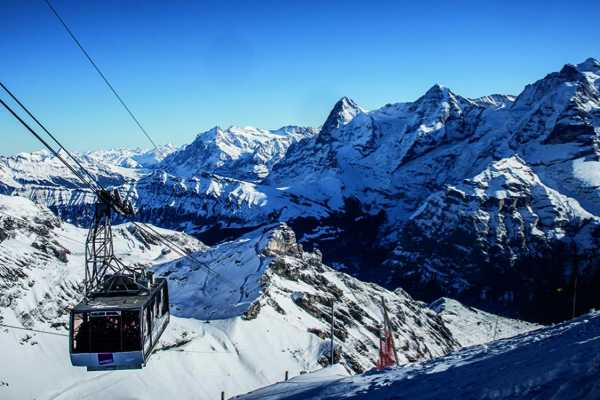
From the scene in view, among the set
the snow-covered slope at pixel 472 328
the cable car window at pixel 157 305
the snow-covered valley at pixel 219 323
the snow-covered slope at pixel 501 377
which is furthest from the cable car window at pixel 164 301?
the snow-covered slope at pixel 472 328

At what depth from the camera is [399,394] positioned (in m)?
23.4

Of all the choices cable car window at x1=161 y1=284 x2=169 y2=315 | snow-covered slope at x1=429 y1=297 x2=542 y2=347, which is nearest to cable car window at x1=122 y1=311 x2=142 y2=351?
cable car window at x1=161 y1=284 x2=169 y2=315

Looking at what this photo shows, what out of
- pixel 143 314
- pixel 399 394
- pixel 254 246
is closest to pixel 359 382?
pixel 399 394

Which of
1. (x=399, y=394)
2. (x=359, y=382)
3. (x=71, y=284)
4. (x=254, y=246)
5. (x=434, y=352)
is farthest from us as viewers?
(x=254, y=246)

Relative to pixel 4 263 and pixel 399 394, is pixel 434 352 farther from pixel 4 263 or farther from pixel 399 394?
pixel 399 394

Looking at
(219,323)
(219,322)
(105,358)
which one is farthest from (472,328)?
(105,358)

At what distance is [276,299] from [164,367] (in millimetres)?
35515

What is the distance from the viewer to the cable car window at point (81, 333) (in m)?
26.7

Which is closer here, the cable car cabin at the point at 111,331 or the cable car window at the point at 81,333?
the cable car cabin at the point at 111,331

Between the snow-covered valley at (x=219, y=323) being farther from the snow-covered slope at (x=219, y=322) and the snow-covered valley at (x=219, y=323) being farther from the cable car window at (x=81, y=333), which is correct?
the cable car window at (x=81, y=333)

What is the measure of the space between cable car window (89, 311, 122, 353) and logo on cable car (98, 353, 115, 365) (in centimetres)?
21

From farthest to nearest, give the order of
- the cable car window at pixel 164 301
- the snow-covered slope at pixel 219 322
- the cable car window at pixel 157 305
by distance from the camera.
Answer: the snow-covered slope at pixel 219 322
the cable car window at pixel 164 301
the cable car window at pixel 157 305

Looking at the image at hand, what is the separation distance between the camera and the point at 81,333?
2711 cm

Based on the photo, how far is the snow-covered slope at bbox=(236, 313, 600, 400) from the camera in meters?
17.1
